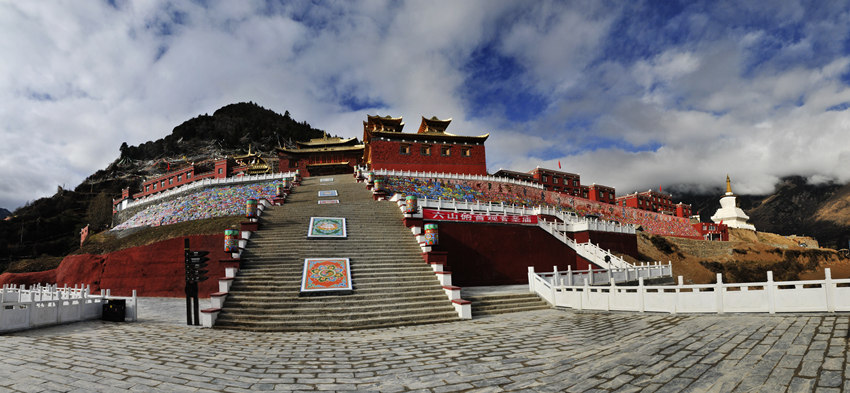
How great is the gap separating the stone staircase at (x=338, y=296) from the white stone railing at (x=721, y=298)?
4.57 m

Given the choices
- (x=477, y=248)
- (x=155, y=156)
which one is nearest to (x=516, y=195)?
(x=477, y=248)

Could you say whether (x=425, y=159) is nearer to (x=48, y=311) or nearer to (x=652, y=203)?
(x=48, y=311)

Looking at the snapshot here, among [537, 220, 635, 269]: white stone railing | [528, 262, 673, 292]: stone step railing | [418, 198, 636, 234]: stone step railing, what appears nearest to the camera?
[528, 262, 673, 292]: stone step railing

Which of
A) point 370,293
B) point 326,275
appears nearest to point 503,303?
point 370,293

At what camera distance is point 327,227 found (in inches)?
654

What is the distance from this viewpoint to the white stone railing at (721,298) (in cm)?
775

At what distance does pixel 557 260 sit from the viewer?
68.1 ft

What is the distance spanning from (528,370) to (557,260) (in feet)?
54.0

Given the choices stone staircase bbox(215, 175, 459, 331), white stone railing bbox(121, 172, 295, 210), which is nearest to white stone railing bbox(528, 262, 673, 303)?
stone staircase bbox(215, 175, 459, 331)

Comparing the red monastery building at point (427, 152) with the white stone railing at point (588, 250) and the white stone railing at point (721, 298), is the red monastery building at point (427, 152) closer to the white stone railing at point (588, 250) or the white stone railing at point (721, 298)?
the white stone railing at point (588, 250)

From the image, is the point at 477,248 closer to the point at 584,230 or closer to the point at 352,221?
the point at 352,221

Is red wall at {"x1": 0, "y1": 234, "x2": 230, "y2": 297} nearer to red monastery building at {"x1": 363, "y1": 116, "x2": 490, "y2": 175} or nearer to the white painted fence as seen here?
the white painted fence

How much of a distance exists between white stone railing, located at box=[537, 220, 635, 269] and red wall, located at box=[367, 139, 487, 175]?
22.2 m

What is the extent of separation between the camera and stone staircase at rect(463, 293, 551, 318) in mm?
12289
